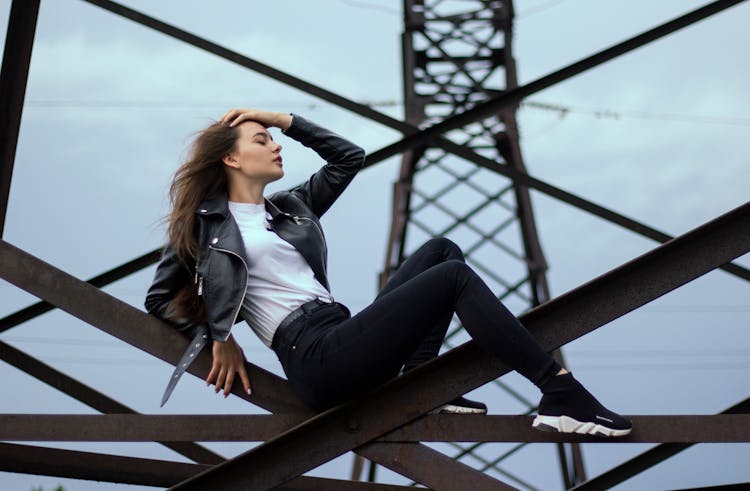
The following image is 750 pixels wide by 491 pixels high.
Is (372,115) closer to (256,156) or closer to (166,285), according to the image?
(256,156)

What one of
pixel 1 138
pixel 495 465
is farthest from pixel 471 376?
pixel 495 465

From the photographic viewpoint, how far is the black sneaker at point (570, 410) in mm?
3912

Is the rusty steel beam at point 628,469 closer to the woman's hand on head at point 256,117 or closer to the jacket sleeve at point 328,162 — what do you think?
the jacket sleeve at point 328,162

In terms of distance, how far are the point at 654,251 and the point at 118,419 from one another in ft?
6.55

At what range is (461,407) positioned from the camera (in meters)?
4.25

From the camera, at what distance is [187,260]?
4.41m

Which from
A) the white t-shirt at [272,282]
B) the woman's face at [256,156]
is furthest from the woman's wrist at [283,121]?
the white t-shirt at [272,282]

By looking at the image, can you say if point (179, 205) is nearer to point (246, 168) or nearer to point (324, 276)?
point (246, 168)

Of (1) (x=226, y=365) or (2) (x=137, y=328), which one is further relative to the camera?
(2) (x=137, y=328)

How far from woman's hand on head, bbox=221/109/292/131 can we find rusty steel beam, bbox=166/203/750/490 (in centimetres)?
115

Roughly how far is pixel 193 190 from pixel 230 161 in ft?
0.58

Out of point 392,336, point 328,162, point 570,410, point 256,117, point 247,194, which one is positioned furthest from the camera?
point 328,162

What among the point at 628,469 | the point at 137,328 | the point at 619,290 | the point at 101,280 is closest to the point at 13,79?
the point at 137,328

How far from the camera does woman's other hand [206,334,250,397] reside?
4246 millimetres
